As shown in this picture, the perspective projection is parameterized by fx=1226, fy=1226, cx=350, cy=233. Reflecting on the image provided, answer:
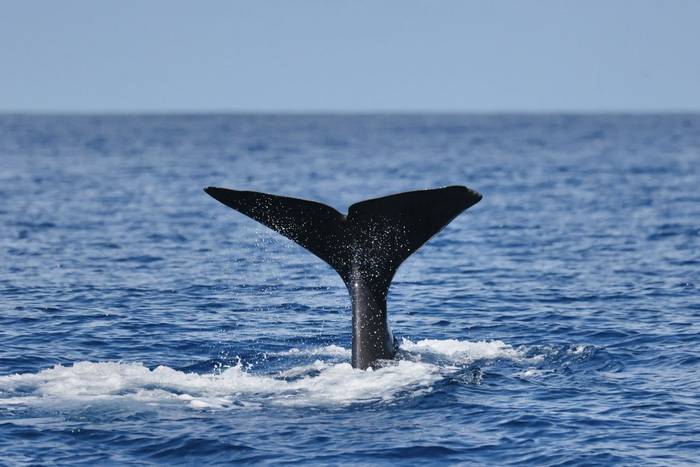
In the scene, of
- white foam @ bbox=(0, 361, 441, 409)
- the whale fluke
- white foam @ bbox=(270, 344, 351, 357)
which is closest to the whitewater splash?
white foam @ bbox=(0, 361, 441, 409)

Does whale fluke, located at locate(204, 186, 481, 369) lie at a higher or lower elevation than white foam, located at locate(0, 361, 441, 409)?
higher

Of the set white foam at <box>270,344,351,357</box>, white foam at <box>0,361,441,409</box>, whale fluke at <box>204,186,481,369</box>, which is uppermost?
whale fluke at <box>204,186,481,369</box>

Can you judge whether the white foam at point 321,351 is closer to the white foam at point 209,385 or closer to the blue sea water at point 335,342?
the blue sea water at point 335,342

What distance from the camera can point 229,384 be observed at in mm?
14586

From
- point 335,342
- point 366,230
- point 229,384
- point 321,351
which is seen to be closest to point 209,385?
point 229,384

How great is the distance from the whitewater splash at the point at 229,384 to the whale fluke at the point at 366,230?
0.44 m

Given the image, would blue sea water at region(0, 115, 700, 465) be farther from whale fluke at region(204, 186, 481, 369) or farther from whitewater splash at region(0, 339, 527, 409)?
whale fluke at region(204, 186, 481, 369)

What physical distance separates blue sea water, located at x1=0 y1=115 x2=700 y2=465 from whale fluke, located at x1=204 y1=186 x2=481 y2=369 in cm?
70

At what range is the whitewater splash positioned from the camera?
13.7 meters

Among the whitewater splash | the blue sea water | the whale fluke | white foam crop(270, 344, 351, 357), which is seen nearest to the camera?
the blue sea water

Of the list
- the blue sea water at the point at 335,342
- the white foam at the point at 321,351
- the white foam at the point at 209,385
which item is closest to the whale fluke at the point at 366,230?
the white foam at the point at 209,385

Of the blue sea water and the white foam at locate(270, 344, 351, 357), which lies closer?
the blue sea water

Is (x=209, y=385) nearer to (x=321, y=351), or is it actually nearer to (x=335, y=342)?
(x=321, y=351)

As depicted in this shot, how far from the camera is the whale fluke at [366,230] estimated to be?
43.3ft
